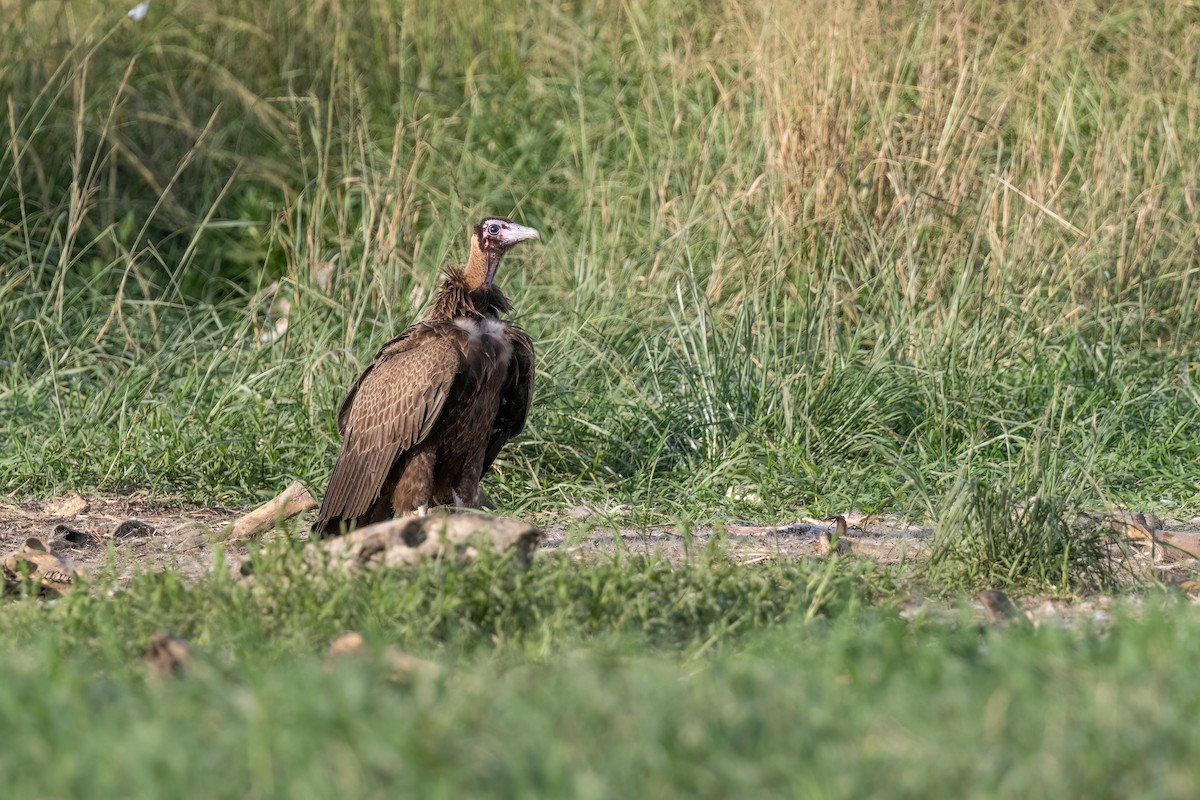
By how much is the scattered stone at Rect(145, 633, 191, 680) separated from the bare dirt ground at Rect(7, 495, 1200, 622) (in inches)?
49.1

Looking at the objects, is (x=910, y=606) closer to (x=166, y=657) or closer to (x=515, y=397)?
(x=515, y=397)

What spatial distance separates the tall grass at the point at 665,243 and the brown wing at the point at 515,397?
0.31 m

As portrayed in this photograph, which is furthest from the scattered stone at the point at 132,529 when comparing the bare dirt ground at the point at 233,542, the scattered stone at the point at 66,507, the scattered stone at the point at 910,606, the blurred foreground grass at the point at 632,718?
the scattered stone at the point at 910,606

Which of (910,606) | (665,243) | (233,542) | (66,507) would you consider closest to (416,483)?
(233,542)

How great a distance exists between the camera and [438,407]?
5.01 metres

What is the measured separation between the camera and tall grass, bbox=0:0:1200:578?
583cm

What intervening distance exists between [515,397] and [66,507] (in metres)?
1.60

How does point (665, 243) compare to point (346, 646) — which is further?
point (665, 243)

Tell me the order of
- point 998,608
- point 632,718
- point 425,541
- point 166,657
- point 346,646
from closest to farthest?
point 632,718 < point 166,657 < point 346,646 < point 425,541 < point 998,608

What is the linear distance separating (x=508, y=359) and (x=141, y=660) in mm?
2059

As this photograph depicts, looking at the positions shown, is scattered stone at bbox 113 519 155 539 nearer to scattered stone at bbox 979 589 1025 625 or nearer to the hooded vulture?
the hooded vulture

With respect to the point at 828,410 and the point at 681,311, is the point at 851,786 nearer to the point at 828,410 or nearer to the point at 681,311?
the point at 828,410

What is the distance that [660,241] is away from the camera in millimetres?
6965

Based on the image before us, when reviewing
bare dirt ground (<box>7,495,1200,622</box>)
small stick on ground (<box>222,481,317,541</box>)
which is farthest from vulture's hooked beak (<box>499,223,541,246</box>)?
small stick on ground (<box>222,481,317,541</box>)
